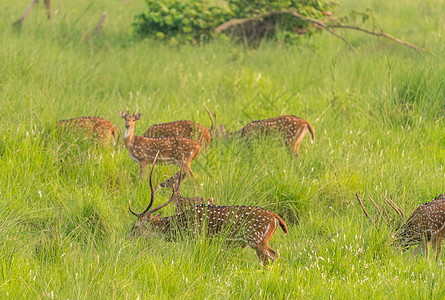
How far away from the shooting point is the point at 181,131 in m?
7.54

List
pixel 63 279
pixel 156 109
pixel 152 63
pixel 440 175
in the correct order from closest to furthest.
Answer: pixel 63 279, pixel 440 175, pixel 156 109, pixel 152 63

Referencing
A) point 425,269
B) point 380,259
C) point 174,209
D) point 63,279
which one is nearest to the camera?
point 63,279

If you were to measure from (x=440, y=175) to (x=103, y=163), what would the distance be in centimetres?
341

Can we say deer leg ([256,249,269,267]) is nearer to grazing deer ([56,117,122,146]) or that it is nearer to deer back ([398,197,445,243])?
deer back ([398,197,445,243])

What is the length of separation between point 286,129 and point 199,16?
6388mm

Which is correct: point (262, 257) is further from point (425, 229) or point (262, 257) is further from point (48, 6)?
point (48, 6)

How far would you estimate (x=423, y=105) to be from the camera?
Answer: 28.1 ft

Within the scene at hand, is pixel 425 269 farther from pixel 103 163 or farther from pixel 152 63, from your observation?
pixel 152 63

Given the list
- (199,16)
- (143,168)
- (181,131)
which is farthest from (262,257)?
(199,16)

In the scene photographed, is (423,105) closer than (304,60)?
Yes

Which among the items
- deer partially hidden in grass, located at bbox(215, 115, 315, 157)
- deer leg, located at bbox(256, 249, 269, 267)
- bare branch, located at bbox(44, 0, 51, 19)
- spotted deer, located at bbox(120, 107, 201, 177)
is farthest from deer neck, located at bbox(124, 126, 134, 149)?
bare branch, located at bbox(44, 0, 51, 19)

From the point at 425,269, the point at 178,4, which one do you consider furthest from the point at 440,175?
the point at 178,4

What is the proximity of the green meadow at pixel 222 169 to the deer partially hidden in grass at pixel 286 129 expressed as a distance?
0.13m

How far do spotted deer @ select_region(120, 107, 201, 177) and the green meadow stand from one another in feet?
0.42
